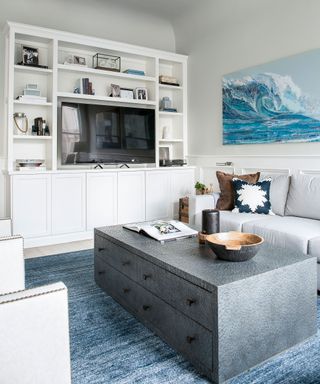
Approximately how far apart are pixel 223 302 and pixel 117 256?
1.00 meters

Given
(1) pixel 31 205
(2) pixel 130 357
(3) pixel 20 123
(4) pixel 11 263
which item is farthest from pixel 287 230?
(3) pixel 20 123

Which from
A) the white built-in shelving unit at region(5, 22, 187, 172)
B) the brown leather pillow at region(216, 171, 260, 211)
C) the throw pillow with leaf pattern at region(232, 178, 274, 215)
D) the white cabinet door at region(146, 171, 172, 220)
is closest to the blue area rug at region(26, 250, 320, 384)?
the throw pillow with leaf pattern at region(232, 178, 274, 215)

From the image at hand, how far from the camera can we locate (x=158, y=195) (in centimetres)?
481

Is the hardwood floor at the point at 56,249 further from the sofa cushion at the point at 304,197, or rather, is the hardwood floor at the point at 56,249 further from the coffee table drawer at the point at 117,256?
the sofa cushion at the point at 304,197

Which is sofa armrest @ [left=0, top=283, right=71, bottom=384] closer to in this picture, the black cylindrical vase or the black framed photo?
the black cylindrical vase

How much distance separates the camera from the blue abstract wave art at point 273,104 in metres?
3.53

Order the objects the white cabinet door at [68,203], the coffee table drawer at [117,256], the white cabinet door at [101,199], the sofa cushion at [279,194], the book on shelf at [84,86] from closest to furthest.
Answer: the coffee table drawer at [117,256] → the sofa cushion at [279,194] → the white cabinet door at [68,203] → the white cabinet door at [101,199] → the book on shelf at [84,86]

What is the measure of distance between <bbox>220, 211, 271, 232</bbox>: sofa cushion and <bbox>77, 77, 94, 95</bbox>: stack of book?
2344 millimetres

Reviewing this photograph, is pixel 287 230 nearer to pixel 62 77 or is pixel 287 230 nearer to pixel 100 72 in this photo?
pixel 100 72

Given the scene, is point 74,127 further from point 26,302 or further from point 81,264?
point 26,302

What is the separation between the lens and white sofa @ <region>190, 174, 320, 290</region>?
2.55 m

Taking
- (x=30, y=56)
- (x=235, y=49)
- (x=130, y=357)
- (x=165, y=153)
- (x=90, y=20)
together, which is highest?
(x=90, y=20)

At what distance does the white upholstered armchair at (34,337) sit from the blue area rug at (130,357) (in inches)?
21.3

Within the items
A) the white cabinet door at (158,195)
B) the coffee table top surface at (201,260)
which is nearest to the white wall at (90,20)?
the white cabinet door at (158,195)
